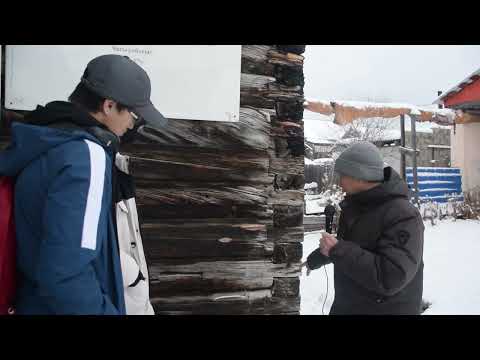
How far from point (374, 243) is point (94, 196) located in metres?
1.21

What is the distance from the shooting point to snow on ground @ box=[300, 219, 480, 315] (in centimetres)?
450

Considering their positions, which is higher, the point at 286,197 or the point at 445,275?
the point at 286,197

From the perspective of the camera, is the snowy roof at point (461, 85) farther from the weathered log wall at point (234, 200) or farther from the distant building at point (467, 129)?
the weathered log wall at point (234, 200)

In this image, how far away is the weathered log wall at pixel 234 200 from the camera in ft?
6.81

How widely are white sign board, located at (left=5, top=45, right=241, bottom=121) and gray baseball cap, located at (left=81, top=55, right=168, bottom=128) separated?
851 mm

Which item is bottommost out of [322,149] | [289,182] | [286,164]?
[289,182]

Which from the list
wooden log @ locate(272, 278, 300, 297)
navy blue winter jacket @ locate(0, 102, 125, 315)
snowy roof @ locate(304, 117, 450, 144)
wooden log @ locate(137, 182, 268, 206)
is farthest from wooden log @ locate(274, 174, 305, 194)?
snowy roof @ locate(304, 117, 450, 144)

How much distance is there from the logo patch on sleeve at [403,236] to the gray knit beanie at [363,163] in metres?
0.29

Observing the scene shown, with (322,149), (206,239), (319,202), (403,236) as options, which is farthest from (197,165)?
(322,149)

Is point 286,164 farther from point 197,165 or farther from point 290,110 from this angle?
point 197,165

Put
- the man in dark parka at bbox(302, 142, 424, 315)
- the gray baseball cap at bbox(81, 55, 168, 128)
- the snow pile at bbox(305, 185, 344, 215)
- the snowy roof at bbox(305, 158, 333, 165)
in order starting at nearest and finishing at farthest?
the gray baseball cap at bbox(81, 55, 168, 128)
the man in dark parka at bbox(302, 142, 424, 315)
the snow pile at bbox(305, 185, 344, 215)
the snowy roof at bbox(305, 158, 333, 165)

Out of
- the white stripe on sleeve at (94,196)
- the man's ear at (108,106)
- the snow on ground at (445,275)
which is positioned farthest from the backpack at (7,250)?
the snow on ground at (445,275)

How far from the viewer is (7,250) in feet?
2.96

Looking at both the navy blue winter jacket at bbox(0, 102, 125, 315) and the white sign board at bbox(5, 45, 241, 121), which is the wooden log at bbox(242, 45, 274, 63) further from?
the navy blue winter jacket at bbox(0, 102, 125, 315)
